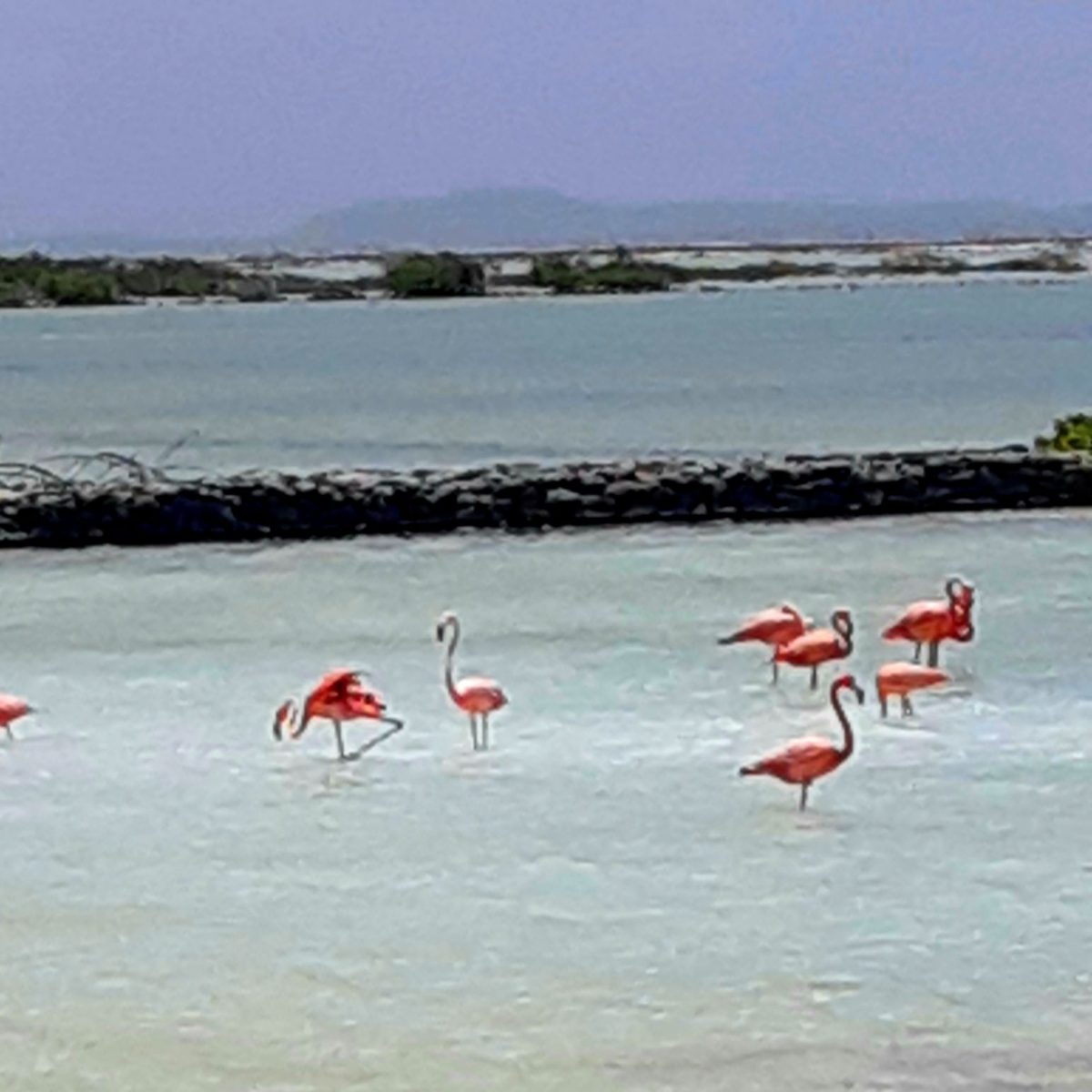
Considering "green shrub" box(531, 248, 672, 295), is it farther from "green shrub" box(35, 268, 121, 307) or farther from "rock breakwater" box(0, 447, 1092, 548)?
"rock breakwater" box(0, 447, 1092, 548)

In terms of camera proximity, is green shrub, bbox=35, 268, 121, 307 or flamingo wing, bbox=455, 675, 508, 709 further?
green shrub, bbox=35, 268, 121, 307

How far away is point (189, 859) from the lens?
Result: 28.7ft

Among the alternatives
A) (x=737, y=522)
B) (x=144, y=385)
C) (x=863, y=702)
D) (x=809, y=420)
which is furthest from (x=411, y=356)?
(x=863, y=702)

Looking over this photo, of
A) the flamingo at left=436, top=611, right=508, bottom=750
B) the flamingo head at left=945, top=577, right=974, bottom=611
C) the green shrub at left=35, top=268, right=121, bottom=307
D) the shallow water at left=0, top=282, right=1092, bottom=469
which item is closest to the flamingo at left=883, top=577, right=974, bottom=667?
the flamingo head at left=945, top=577, right=974, bottom=611

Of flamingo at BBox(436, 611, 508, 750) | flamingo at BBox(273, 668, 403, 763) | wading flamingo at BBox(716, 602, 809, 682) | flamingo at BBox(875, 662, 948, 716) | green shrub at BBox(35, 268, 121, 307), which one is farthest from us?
green shrub at BBox(35, 268, 121, 307)

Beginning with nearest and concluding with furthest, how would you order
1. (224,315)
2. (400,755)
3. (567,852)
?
(567,852), (400,755), (224,315)

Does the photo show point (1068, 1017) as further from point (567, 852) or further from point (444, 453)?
point (444, 453)

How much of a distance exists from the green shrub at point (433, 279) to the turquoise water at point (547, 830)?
84.7m

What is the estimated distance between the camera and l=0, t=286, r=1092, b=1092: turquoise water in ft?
22.4

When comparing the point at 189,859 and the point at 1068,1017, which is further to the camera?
the point at 189,859

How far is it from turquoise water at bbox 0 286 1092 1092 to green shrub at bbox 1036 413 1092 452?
224 centimetres

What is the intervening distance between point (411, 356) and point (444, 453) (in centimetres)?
2582

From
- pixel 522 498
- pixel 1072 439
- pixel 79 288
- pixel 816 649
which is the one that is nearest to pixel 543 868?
pixel 816 649

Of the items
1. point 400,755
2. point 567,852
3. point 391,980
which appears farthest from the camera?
point 400,755
